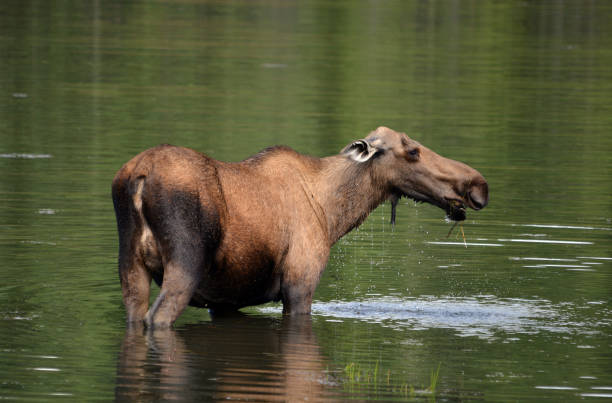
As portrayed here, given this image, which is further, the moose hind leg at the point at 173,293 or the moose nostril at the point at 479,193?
the moose nostril at the point at 479,193

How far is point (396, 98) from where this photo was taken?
32344mm

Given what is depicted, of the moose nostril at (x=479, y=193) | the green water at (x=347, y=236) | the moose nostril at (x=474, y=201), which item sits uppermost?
the moose nostril at (x=479, y=193)

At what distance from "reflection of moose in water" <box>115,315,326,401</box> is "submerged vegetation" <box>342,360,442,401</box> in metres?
0.22

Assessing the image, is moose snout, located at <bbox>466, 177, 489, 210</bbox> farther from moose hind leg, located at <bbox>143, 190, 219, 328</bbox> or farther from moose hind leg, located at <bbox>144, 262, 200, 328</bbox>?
moose hind leg, located at <bbox>144, 262, 200, 328</bbox>

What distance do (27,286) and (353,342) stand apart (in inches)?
142

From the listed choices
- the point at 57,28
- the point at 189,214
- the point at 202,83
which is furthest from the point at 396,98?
the point at 189,214

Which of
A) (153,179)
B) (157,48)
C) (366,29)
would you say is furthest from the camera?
(366,29)

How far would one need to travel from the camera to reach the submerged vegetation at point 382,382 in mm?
10328

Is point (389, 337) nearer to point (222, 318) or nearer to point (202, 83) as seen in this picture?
point (222, 318)

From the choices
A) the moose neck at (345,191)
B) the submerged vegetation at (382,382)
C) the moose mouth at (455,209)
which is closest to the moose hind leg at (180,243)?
the submerged vegetation at (382,382)

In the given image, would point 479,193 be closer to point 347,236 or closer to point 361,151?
point 361,151

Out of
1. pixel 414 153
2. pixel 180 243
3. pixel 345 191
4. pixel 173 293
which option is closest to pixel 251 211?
pixel 180 243

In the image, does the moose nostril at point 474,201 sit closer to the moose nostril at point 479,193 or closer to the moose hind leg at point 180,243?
the moose nostril at point 479,193

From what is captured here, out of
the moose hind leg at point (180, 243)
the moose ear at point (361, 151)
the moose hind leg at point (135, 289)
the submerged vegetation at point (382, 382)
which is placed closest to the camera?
the submerged vegetation at point (382, 382)
